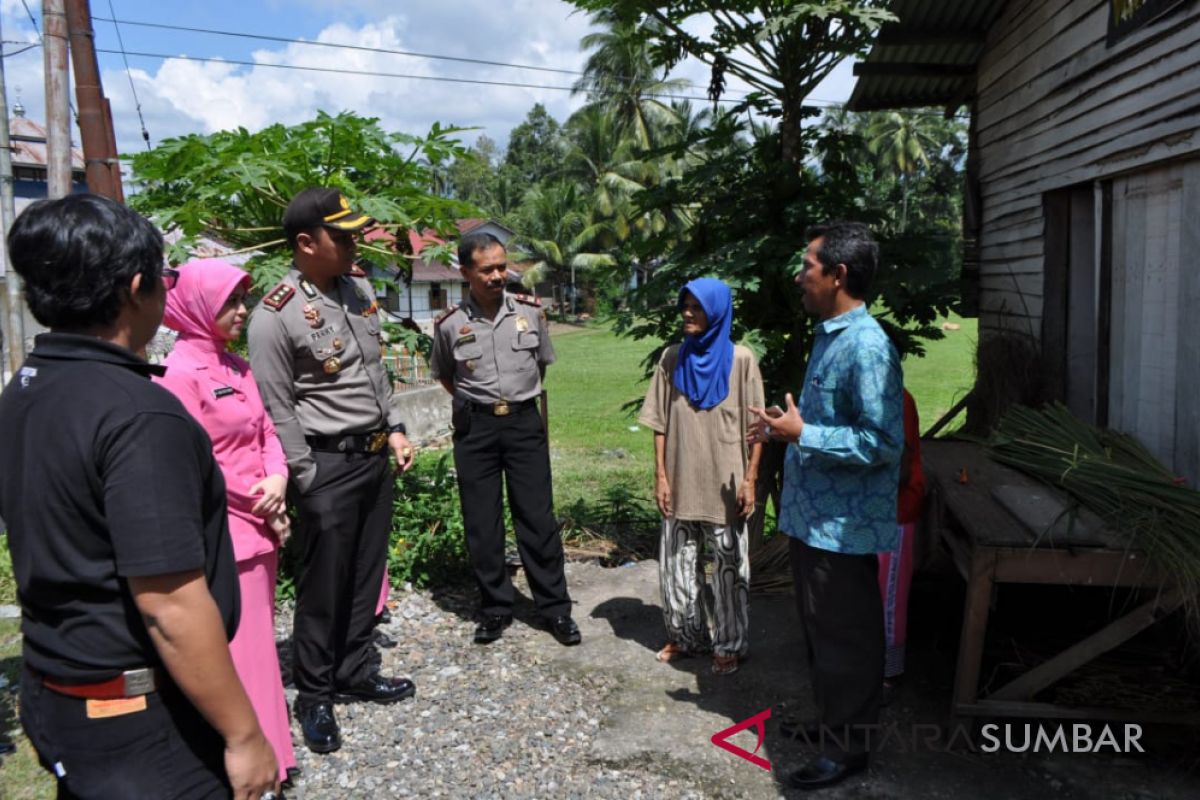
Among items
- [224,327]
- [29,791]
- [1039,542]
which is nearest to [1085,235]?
[1039,542]

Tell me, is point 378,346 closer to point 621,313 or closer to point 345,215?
point 345,215

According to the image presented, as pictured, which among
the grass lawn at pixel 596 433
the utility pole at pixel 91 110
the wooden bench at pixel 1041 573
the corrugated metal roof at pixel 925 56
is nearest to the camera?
the wooden bench at pixel 1041 573

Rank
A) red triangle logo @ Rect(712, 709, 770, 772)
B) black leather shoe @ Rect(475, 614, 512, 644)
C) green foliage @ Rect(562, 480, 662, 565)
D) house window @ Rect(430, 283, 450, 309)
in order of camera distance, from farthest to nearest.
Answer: house window @ Rect(430, 283, 450, 309) < green foliage @ Rect(562, 480, 662, 565) < black leather shoe @ Rect(475, 614, 512, 644) < red triangle logo @ Rect(712, 709, 770, 772)

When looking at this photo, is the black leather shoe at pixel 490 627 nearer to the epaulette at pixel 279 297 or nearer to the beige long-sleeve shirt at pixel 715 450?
the beige long-sleeve shirt at pixel 715 450

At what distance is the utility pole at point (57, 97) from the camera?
A: 6.17 metres

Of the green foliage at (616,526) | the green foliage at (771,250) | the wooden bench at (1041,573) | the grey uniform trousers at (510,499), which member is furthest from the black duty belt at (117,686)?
the green foliage at (616,526)

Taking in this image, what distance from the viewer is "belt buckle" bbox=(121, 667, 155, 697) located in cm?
151

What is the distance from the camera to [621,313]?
5344 millimetres

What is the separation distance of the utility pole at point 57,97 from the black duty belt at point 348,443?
4391mm

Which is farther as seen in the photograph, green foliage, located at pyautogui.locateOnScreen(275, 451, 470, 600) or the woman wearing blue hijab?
green foliage, located at pyautogui.locateOnScreen(275, 451, 470, 600)

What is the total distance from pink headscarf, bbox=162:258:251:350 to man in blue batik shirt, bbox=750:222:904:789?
6.28ft

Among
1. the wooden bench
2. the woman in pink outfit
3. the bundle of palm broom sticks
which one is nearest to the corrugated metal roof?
the bundle of palm broom sticks

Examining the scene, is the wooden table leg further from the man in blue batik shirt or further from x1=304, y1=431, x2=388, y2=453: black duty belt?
x1=304, y1=431, x2=388, y2=453: black duty belt

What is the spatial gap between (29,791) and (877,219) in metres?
5.12
